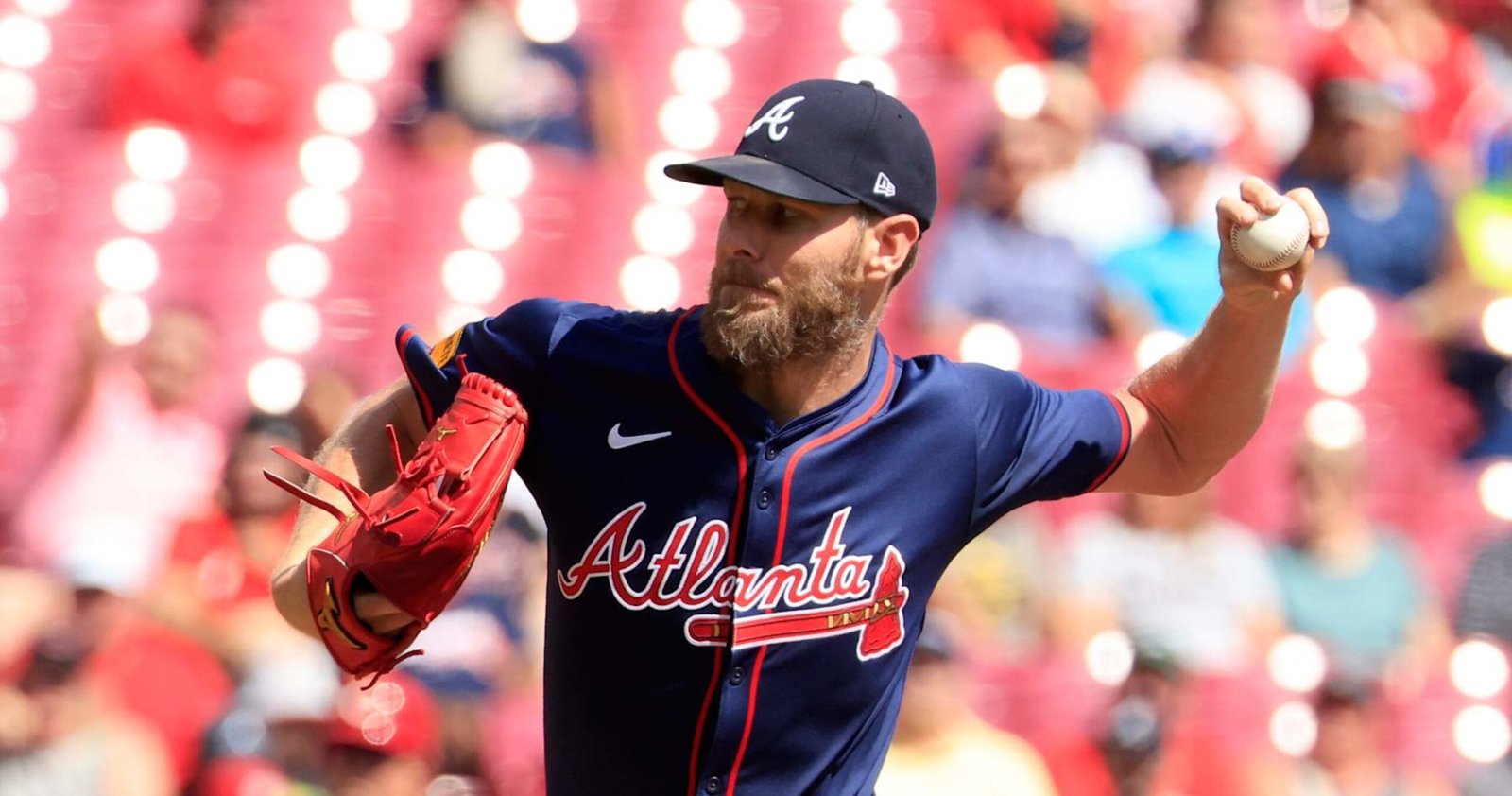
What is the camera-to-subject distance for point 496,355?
261cm

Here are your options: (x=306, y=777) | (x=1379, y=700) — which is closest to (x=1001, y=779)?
(x=1379, y=700)

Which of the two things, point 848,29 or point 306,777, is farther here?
point 848,29

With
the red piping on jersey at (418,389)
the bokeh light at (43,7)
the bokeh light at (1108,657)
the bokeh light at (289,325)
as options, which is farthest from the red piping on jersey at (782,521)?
the bokeh light at (43,7)

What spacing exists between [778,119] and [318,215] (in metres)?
3.77

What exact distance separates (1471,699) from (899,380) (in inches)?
148

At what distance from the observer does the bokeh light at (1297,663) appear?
5.48 meters

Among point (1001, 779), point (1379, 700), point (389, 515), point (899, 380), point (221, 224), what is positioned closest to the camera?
point (389, 515)

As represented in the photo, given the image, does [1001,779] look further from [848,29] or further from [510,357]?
[848,29]

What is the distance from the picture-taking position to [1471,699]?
5785mm

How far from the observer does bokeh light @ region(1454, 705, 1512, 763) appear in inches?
225

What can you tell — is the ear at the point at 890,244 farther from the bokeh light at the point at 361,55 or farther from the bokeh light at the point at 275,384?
the bokeh light at the point at 361,55

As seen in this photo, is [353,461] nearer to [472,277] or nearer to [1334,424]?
[472,277]

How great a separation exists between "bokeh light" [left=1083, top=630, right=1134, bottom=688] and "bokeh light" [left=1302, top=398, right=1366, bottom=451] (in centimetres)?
103

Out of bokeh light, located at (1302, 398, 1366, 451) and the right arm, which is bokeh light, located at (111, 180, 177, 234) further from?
bokeh light, located at (1302, 398, 1366, 451)
